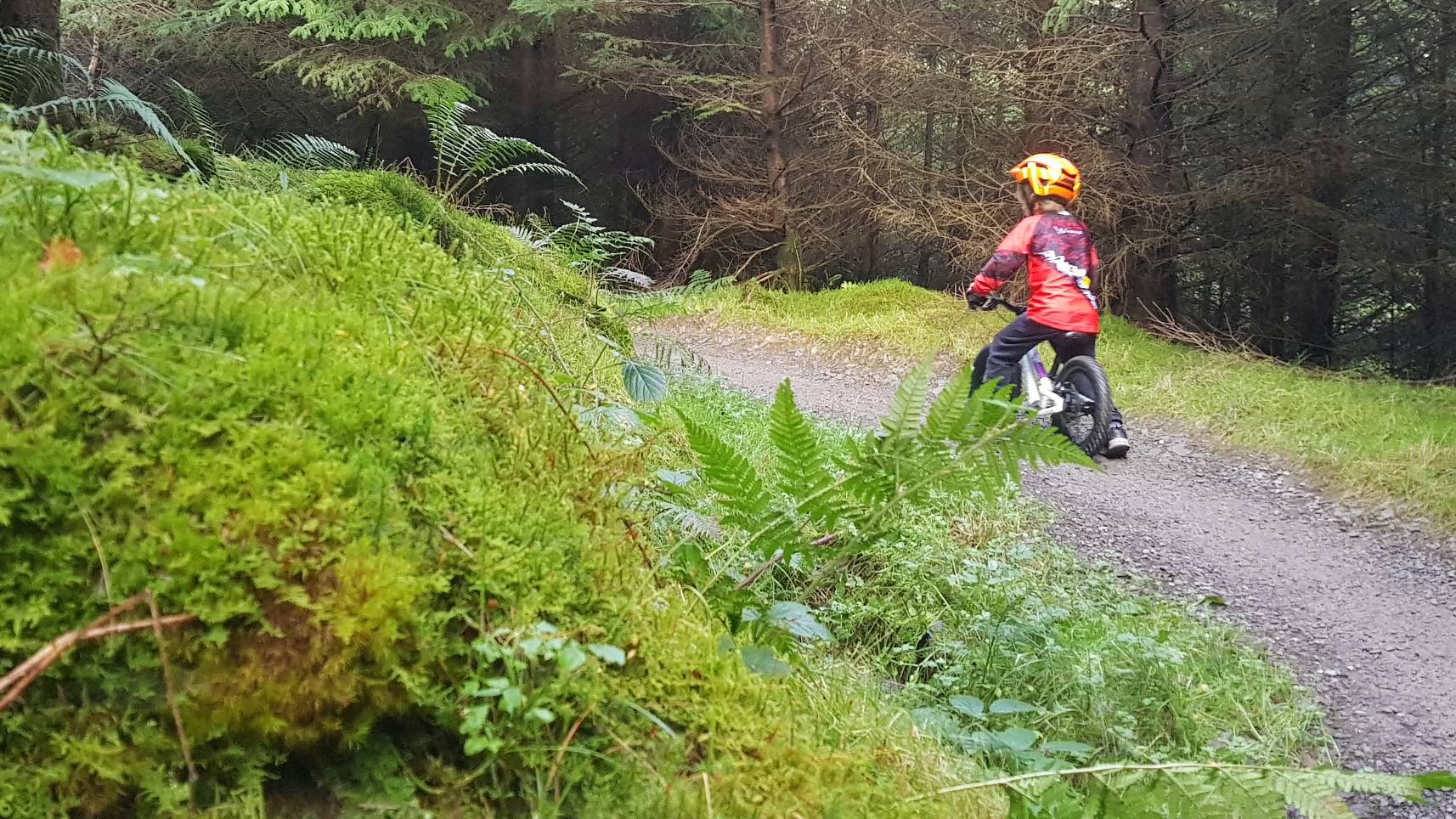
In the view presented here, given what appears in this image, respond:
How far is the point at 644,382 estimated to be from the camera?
7.45ft

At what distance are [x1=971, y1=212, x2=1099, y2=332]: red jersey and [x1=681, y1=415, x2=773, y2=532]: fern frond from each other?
5018mm

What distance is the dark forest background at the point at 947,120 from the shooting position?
1020 centimetres

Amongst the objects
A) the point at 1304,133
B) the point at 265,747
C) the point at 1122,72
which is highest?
the point at 1122,72

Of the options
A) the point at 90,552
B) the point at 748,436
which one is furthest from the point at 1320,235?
the point at 90,552

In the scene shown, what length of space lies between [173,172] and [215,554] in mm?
2777

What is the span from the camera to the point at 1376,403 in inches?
287

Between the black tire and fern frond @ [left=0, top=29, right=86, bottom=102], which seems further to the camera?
the black tire

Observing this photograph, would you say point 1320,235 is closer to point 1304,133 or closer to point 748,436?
point 1304,133

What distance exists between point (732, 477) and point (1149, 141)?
422 inches

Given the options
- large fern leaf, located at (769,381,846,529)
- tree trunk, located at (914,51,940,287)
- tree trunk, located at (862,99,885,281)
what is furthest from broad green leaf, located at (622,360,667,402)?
tree trunk, located at (914,51,940,287)

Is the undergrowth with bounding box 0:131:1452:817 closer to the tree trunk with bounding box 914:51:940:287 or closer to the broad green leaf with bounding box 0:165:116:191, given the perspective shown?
the broad green leaf with bounding box 0:165:116:191

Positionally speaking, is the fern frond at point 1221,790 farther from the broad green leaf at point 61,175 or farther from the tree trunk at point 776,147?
the tree trunk at point 776,147

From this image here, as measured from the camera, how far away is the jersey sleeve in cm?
615

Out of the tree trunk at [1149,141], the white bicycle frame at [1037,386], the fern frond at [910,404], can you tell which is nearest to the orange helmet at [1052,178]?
the white bicycle frame at [1037,386]
